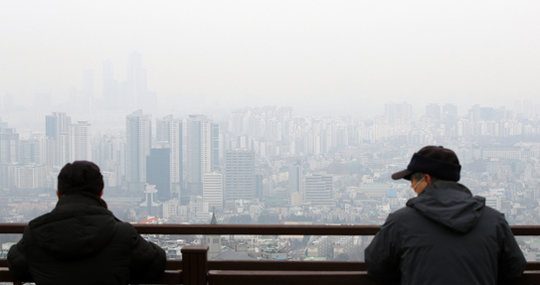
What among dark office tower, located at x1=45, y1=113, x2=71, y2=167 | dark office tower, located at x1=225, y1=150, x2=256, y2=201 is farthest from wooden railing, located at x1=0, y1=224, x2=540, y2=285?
dark office tower, located at x1=45, y1=113, x2=71, y2=167

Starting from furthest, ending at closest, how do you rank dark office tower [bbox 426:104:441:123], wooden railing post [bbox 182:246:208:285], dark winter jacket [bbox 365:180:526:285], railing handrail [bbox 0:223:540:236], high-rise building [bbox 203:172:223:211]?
dark office tower [bbox 426:104:441:123] → high-rise building [bbox 203:172:223:211] → railing handrail [bbox 0:223:540:236] → wooden railing post [bbox 182:246:208:285] → dark winter jacket [bbox 365:180:526:285]

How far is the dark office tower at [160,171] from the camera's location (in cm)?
1625

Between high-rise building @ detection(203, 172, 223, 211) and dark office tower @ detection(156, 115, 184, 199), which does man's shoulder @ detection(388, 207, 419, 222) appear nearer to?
high-rise building @ detection(203, 172, 223, 211)

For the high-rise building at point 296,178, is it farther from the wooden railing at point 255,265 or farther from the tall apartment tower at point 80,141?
the wooden railing at point 255,265

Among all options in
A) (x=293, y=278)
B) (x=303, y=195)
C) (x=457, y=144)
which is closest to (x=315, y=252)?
(x=293, y=278)

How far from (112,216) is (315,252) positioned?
3.77 m

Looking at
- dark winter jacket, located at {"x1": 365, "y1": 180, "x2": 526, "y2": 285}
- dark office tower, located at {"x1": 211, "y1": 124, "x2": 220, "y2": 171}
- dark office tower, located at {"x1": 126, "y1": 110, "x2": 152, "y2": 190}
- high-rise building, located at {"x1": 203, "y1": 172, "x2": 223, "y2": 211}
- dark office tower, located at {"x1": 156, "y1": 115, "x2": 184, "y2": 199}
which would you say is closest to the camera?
dark winter jacket, located at {"x1": 365, "y1": 180, "x2": 526, "y2": 285}

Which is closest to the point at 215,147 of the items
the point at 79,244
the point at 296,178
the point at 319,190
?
the point at 296,178

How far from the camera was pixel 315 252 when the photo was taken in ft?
17.1

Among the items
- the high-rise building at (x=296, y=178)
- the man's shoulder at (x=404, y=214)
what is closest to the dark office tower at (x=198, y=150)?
the high-rise building at (x=296, y=178)

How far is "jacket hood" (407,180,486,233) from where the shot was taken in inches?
57.6

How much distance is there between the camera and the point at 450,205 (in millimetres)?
1516

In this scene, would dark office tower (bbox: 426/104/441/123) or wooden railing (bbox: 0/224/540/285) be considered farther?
dark office tower (bbox: 426/104/441/123)

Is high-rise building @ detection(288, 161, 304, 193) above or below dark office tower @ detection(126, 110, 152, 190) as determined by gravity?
below
